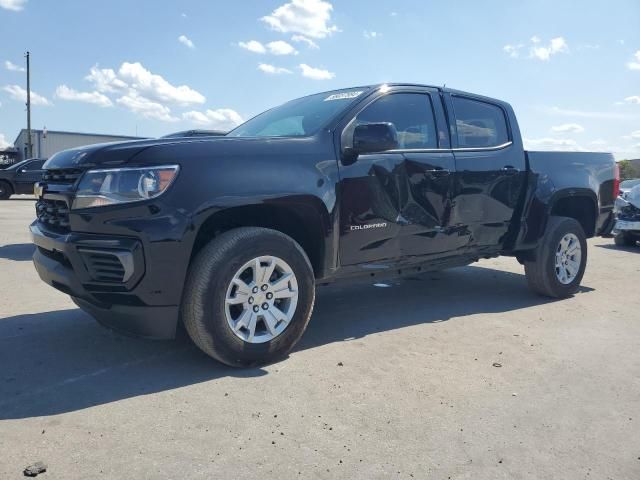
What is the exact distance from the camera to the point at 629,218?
1030 centimetres

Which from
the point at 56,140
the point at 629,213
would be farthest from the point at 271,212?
the point at 56,140

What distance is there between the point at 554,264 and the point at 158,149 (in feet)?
13.7

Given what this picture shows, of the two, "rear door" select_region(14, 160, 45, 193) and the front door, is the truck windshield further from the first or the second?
"rear door" select_region(14, 160, 45, 193)

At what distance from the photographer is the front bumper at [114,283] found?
3.12 meters

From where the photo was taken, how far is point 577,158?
19.2ft

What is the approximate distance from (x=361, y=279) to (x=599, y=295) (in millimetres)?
3294

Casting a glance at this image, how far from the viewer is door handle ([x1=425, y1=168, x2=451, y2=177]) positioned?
4.48 m

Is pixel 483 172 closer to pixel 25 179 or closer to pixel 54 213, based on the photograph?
pixel 54 213

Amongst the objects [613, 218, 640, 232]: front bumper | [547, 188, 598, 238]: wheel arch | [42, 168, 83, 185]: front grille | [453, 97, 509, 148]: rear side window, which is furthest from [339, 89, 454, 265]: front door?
[613, 218, 640, 232]: front bumper

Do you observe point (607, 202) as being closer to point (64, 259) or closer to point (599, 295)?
point (599, 295)

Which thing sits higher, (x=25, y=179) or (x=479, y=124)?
(x=479, y=124)

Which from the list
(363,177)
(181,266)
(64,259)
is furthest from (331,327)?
(64,259)

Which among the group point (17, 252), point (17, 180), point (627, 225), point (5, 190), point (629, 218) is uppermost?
point (629, 218)

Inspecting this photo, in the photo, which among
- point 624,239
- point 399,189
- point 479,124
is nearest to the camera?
point 399,189
